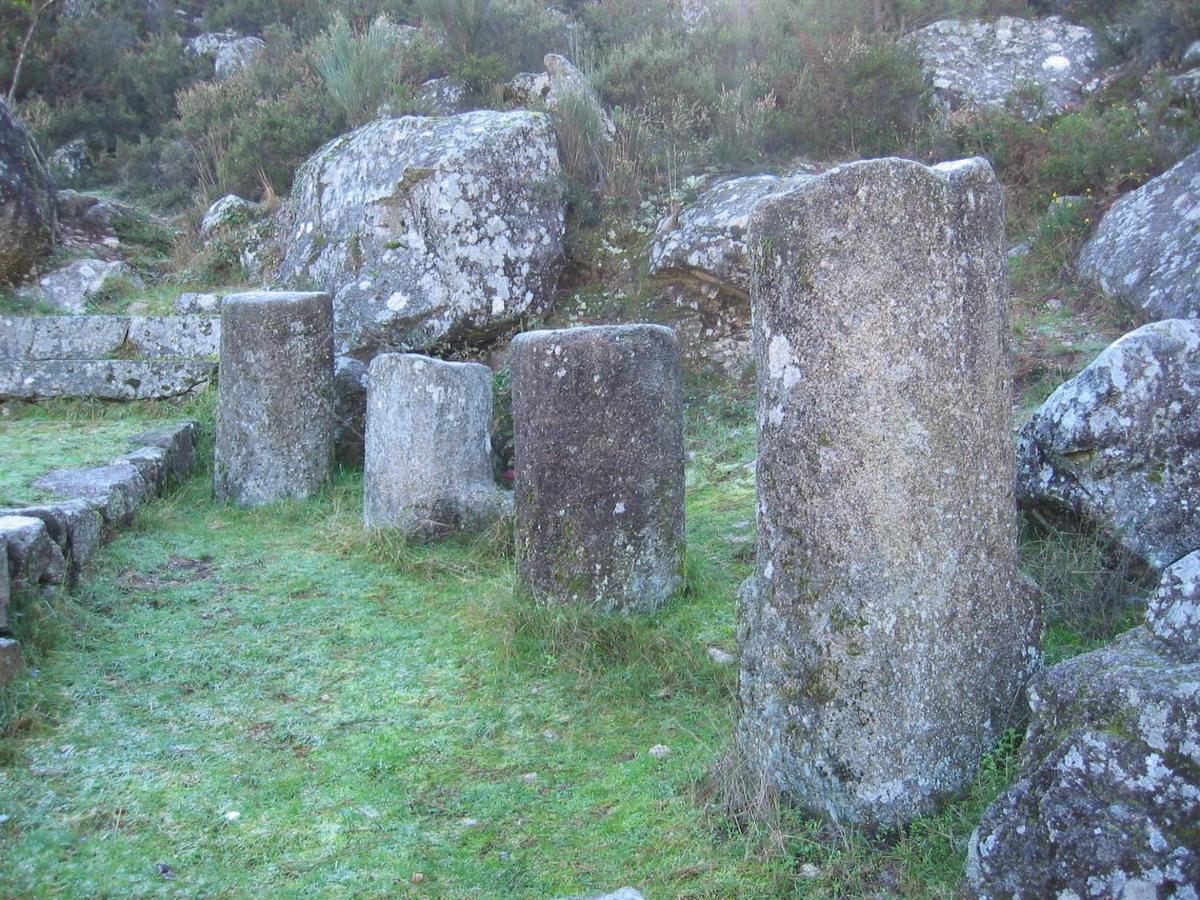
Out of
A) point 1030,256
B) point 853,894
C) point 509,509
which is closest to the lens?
point 853,894

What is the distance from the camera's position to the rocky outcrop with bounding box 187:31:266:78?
49.4 ft

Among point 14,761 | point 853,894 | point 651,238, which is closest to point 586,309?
point 651,238

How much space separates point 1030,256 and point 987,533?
6445mm

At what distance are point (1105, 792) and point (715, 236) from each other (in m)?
6.81

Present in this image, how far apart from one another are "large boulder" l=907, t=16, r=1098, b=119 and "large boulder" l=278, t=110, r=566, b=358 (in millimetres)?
4586

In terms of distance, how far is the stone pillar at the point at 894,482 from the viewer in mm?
2623

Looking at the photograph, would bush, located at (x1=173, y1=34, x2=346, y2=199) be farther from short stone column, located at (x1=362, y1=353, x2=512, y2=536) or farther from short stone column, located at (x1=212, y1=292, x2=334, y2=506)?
short stone column, located at (x1=362, y1=353, x2=512, y2=536)

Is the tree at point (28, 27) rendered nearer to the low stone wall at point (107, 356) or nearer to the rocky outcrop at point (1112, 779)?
the low stone wall at point (107, 356)

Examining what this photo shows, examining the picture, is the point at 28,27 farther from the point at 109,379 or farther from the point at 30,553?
the point at 30,553

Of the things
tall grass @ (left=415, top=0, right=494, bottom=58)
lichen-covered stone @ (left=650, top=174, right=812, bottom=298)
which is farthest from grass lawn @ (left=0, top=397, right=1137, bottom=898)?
tall grass @ (left=415, top=0, right=494, bottom=58)

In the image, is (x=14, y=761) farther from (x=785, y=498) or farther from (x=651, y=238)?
(x=651, y=238)

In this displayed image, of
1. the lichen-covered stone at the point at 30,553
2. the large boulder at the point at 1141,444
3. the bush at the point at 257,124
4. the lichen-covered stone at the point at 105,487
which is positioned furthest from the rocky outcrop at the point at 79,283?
the large boulder at the point at 1141,444

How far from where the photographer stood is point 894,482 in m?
2.61

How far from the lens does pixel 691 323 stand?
868 cm
